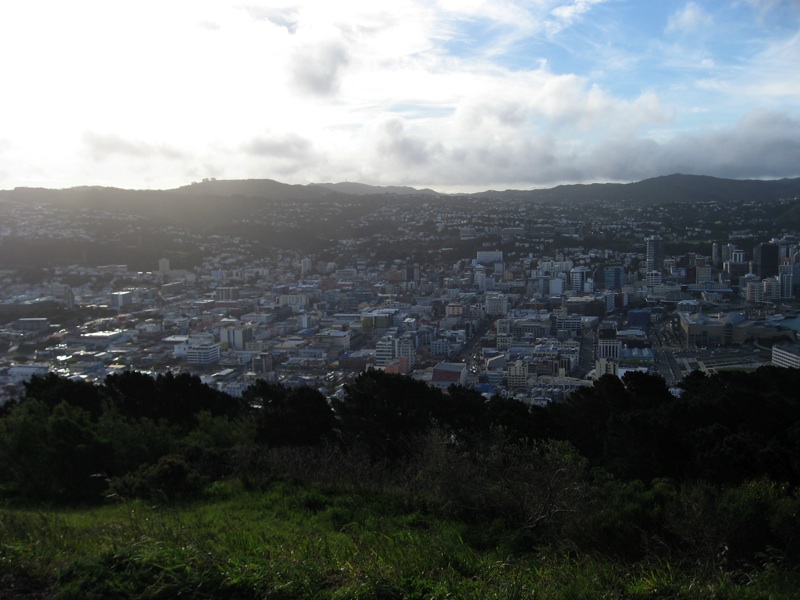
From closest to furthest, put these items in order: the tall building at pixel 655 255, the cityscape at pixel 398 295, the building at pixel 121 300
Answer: the cityscape at pixel 398 295 → the building at pixel 121 300 → the tall building at pixel 655 255

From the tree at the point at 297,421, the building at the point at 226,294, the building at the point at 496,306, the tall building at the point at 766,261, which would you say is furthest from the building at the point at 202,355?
the tall building at the point at 766,261

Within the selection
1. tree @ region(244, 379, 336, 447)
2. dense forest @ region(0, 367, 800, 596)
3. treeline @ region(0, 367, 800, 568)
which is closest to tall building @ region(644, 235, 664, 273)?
dense forest @ region(0, 367, 800, 596)

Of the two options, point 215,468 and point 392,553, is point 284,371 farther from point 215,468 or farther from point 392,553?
point 392,553

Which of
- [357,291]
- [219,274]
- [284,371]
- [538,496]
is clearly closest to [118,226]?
[219,274]

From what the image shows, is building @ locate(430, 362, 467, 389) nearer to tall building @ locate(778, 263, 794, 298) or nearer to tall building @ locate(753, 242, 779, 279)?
tall building @ locate(778, 263, 794, 298)

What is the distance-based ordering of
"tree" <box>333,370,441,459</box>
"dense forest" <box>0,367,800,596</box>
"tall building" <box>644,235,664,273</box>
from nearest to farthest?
1. "dense forest" <box>0,367,800,596</box>
2. "tree" <box>333,370,441,459</box>
3. "tall building" <box>644,235,664,273</box>

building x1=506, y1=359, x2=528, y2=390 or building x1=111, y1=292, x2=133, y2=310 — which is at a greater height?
building x1=111, y1=292, x2=133, y2=310

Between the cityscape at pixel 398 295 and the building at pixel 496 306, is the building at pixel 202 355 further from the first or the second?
the building at pixel 496 306
